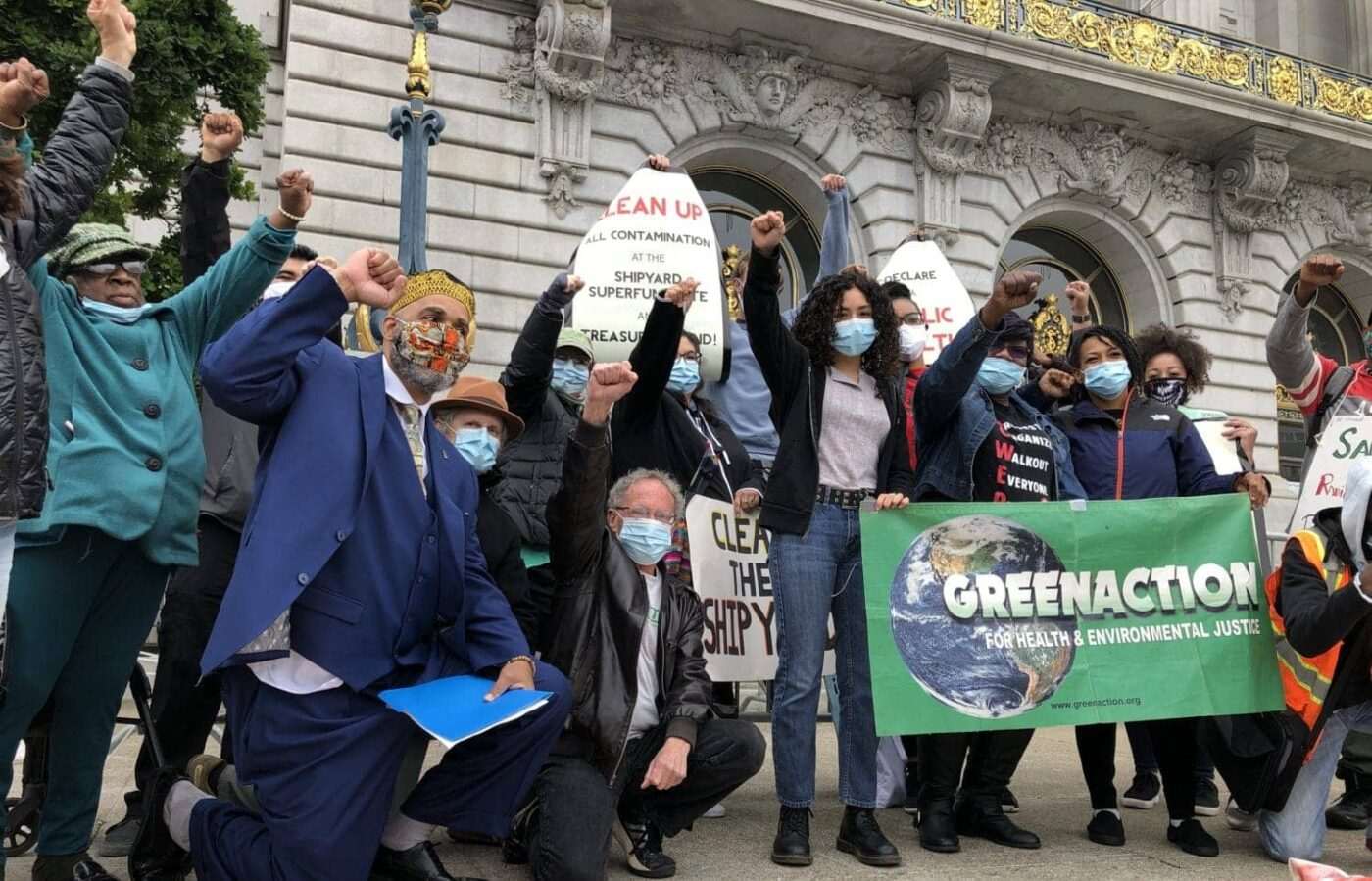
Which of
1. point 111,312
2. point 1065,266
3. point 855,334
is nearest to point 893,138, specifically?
point 1065,266

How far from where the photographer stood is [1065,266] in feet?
57.3

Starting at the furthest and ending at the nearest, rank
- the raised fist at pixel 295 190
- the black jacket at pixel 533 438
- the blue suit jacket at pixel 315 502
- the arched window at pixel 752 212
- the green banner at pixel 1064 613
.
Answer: the arched window at pixel 752 212, the black jacket at pixel 533 438, the green banner at pixel 1064 613, the raised fist at pixel 295 190, the blue suit jacket at pixel 315 502

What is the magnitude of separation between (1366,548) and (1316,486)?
1.39m

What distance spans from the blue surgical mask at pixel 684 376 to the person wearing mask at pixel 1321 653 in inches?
98.6

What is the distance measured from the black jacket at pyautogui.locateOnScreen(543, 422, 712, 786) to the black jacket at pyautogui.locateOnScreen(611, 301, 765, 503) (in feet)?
2.81

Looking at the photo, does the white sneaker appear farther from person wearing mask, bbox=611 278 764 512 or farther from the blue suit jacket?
the blue suit jacket

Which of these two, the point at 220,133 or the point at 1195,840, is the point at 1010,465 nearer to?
the point at 1195,840

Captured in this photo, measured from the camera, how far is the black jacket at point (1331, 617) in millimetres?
3936

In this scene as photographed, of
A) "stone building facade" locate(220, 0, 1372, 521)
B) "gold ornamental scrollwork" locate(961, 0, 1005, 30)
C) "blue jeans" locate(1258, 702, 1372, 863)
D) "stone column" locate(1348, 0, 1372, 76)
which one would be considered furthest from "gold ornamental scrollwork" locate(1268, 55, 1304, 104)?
"blue jeans" locate(1258, 702, 1372, 863)

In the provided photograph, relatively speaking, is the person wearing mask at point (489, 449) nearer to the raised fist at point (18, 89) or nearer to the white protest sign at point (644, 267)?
the white protest sign at point (644, 267)

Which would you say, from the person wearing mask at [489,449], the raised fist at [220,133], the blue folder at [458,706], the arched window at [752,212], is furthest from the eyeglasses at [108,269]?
the arched window at [752,212]

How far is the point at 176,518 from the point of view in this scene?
3.32 m

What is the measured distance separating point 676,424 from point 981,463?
4.27ft

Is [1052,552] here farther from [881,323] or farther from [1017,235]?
[1017,235]
